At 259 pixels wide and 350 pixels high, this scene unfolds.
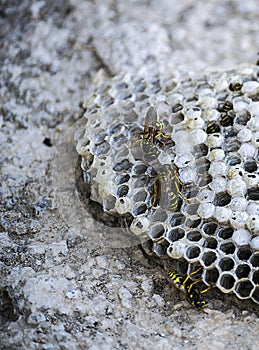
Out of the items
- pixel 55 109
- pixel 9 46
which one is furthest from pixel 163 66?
pixel 9 46

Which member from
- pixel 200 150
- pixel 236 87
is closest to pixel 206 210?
pixel 200 150

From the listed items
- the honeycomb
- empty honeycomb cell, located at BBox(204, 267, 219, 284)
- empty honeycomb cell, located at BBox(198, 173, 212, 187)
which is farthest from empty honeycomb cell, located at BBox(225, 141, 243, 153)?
empty honeycomb cell, located at BBox(204, 267, 219, 284)

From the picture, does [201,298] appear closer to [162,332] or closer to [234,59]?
[162,332]

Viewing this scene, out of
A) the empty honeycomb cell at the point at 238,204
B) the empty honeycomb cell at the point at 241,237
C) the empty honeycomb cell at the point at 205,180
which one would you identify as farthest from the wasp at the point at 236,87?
the empty honeycomb cell at the point at 241,237

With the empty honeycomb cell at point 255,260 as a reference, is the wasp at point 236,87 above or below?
above

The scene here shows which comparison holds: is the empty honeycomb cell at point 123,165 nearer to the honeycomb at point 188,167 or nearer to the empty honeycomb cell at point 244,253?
the honeycomb at point 188,167

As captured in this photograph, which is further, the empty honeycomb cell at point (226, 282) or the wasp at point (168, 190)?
the wasp at point (168, 190)
